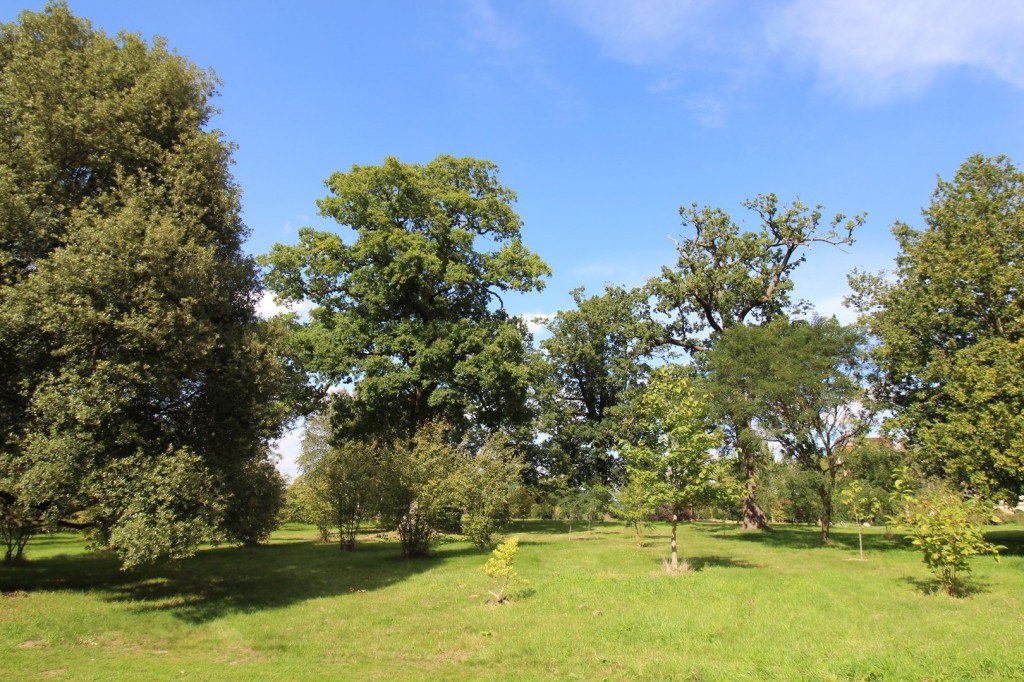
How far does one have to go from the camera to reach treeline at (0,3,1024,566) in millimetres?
12969

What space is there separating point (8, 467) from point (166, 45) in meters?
12.4

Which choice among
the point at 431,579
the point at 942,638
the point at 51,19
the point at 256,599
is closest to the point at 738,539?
the point at 431,579

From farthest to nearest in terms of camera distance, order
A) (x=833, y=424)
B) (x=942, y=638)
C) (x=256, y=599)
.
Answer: (x=833, y=424)
(x=256, y=599)
(x=942, y=638)

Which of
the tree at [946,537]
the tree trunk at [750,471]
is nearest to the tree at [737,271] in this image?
the tree trunk at [750,471]

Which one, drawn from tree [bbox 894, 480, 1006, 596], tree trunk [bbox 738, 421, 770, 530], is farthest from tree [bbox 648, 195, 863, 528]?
tree [bbox 894, 480, 1006, 596]

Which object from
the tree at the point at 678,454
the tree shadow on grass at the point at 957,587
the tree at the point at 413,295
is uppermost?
the tree at the point at 413,295

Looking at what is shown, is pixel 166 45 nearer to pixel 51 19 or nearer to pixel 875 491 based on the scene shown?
pixel 51 19

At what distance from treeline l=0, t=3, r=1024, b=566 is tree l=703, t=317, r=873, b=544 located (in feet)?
0.40

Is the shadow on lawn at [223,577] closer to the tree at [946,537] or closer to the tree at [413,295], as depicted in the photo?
the tree at [413,295]

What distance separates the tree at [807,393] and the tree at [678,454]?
10.1 meters

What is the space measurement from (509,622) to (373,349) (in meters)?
19.1

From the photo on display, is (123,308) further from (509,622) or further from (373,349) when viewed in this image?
(373,349)

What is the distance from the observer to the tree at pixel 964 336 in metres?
19.7

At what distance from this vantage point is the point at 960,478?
21.1 metres
